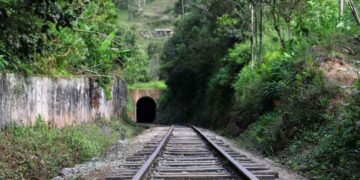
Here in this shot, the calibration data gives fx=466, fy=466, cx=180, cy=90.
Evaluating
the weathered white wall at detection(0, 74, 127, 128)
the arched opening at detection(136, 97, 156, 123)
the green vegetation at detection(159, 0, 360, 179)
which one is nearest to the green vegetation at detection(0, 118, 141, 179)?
the weathered white wall at detection(0, 74, 127, 128)

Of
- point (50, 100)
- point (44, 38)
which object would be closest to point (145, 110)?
point (50, 100)

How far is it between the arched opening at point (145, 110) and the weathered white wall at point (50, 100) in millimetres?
40009

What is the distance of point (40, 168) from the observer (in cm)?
877

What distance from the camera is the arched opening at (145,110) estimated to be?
60.0m

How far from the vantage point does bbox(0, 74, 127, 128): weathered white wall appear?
30.9ft

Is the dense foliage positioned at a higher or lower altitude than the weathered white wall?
higher

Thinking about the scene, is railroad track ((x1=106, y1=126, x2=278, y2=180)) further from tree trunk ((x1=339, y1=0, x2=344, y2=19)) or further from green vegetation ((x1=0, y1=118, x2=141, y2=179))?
tree trunk ((x1=339, y1=0, x2=344, y2=19))

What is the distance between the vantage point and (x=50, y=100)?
12164 millimetres

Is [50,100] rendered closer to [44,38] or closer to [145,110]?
[44,38]

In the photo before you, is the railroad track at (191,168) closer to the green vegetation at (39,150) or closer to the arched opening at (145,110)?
the green vegetation at (39,150)

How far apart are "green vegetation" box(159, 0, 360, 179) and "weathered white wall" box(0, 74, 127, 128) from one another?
18.3ft

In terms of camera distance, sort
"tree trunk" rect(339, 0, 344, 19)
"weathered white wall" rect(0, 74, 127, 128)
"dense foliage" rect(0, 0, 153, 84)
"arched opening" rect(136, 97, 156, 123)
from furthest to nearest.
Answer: "arched opening" rect(136, 97, 156, 123) → "tree trunk" rect(339, 0, 344, 19) → "weathered white wall" rect(0, 74, 127, 128) → "dense foliage" rect(0, 0, 153, 84)

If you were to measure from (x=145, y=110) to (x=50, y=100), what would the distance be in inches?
1910

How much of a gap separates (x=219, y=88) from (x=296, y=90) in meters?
14.8
